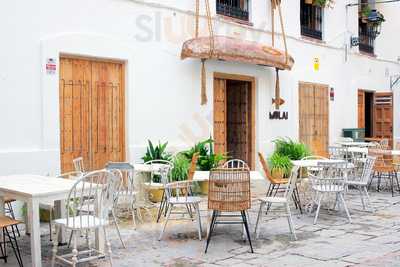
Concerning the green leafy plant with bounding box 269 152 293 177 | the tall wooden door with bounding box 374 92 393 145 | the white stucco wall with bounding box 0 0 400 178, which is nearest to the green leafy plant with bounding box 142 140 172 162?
the white stucco wall with bounding box 0 0 400 178

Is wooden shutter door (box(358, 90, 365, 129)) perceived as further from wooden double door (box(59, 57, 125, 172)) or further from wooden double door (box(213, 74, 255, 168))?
wooden double door (box(59, 57, 125, 172))

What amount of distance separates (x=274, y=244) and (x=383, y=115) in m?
11.2

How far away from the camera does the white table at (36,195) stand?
15.0 feet

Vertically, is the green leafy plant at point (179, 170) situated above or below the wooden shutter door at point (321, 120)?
below

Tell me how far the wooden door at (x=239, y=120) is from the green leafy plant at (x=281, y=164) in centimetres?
69

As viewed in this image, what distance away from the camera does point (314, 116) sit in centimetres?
1307

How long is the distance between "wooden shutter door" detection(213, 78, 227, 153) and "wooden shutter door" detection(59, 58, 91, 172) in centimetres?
317

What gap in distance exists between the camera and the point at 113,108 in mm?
8625

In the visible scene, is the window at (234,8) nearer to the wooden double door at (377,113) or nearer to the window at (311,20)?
the window at (311,20)

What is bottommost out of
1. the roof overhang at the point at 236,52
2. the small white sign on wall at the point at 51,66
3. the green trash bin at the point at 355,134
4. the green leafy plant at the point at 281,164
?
the green leafy plant at the point at 281,164

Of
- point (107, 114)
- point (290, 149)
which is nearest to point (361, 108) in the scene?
point (290, 149)

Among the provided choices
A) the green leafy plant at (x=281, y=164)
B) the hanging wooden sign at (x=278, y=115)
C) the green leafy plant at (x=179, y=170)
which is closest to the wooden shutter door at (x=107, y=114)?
the green leafy plant at (x=179, y=170)

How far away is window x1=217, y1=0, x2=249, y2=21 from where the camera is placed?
1070 cm

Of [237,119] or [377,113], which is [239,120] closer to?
[237,119]
